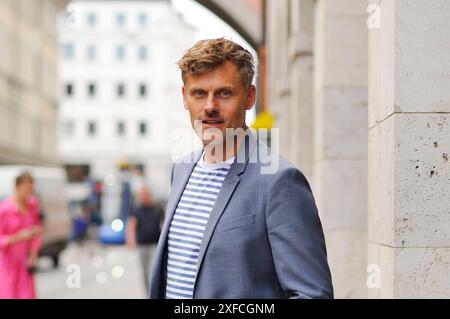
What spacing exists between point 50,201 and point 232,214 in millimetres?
20119

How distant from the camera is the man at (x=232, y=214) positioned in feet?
9.12

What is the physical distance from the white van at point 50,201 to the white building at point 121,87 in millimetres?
62387

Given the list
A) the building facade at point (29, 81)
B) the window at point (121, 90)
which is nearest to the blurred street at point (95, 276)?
the building facade at point (29, 81)

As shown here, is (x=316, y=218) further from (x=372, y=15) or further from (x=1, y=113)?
(x=1, y=113)

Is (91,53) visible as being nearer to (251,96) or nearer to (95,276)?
(95,276)

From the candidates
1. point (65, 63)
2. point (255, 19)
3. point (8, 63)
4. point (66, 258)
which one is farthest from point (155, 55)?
point (255, 19)

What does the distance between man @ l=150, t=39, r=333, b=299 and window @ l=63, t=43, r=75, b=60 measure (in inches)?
3518

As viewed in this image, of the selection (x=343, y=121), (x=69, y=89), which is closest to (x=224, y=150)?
(x=343, y=121)

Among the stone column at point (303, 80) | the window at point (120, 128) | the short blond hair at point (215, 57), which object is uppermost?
the window at point (120, 128)

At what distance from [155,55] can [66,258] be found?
198 ft

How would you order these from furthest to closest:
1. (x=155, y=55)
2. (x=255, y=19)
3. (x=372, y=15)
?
(x=155, y=55) < (x=255, y=19) < (x=372, y=15)

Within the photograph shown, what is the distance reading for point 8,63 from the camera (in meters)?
46.9

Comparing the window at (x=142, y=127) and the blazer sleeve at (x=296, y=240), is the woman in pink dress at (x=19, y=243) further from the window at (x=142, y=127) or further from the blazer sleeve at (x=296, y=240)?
the window at (x=142, y=127)

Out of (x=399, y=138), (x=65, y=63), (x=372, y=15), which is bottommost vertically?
(x=399, y=138)
